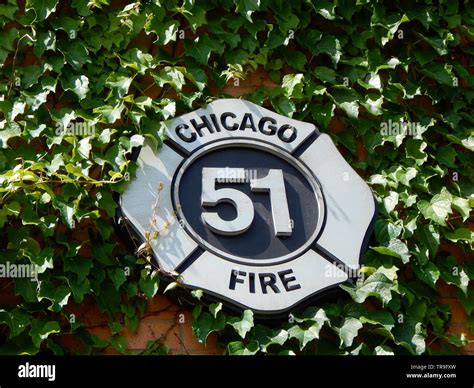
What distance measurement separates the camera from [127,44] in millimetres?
4859

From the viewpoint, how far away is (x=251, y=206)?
462 centimetres

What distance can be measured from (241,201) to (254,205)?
2.5 inches

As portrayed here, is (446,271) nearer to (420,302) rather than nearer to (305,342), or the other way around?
(420,302)

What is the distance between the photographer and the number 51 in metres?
4.54

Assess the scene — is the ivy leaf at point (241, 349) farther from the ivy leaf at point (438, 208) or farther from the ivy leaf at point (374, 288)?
the ivy leaf at point (438, 208)

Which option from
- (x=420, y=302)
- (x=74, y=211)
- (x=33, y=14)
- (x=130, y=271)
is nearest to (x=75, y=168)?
(x=74, y=211)

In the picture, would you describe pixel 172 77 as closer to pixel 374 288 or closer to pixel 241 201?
pixel 241 201

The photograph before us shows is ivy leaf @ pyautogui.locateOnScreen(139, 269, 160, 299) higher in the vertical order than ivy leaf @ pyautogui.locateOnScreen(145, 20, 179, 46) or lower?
lower

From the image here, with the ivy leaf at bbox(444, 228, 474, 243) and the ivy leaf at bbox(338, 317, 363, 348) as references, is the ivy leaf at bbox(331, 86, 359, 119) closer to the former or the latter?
the ivy leaf at bbox(444, 228, 474, 243)

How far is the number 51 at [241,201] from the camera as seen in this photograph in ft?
14.9

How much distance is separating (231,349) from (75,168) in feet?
3.19

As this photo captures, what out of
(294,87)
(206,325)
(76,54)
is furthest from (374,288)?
(76,54)
